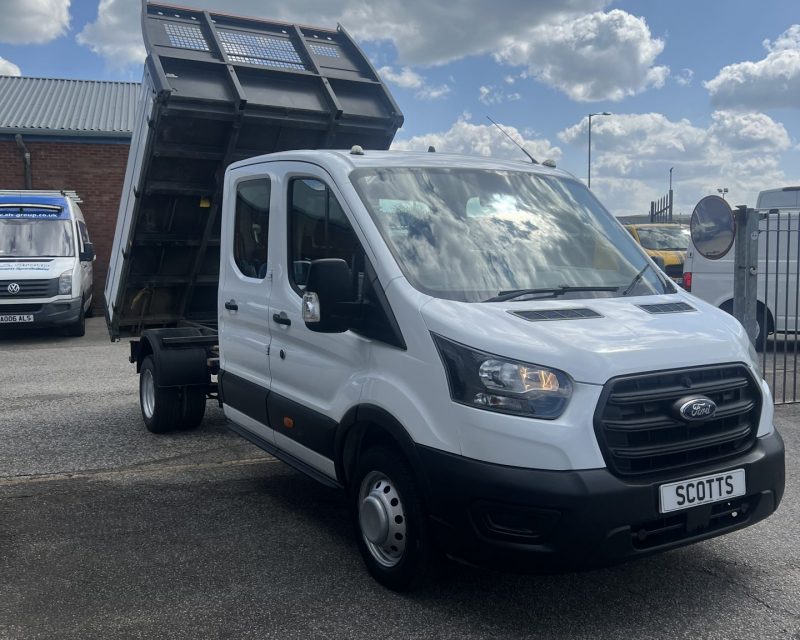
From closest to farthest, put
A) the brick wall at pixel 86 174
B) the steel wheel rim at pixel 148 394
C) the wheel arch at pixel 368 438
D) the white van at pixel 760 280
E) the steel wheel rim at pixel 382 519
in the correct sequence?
the wheel arch at pixel 368 438, the steel wheel rim at pixel 382 519, the steel wheel rim at pixel 148 394, the white van at pixel 760 280, the brick wall at pixel 86 174

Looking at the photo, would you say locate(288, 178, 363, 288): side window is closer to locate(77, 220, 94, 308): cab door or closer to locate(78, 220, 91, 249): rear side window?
locate(77, 220, 94, 308): cab door

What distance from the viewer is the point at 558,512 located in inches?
131

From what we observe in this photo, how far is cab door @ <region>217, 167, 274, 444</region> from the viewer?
516 centimetres

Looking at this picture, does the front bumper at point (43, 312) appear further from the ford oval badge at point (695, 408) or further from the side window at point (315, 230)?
the ford oval badge at point (695, 408)

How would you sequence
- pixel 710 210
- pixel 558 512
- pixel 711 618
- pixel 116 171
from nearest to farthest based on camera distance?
1. pixel 558 512
2. pixel 711 618
3. pixel 710 210
4. pixel 116 171

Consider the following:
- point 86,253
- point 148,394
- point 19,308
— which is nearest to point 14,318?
point 19,308

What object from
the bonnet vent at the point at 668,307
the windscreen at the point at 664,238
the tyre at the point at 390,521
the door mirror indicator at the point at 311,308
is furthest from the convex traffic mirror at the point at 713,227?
the windscreen at the point at 664,238

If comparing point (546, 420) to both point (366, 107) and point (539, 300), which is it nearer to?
point (539, 300)

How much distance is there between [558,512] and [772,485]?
1.19m

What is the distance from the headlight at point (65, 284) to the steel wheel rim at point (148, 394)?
7944 mm

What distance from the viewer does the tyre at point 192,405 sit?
7.18 m

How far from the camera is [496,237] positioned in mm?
4324

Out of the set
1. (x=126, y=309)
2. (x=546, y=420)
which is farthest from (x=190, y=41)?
(x=546, y=420)

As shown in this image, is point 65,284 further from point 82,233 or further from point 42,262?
point 82,233
